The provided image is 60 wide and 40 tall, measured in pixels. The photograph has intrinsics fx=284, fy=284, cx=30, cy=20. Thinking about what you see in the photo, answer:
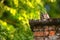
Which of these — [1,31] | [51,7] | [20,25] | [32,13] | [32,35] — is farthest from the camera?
[51,7]

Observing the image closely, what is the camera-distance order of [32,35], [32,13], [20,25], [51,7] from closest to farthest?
[32,35]
[20,25]
[32,13]
[51,7]

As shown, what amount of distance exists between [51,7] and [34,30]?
1330 cm

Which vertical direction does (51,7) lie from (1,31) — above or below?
above

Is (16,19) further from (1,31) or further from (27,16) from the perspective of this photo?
(1,31)

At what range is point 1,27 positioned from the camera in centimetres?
723

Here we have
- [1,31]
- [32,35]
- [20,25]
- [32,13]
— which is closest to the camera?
[32,35]

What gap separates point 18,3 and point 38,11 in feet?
2.07

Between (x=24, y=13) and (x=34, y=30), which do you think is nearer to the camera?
(x=34, y=30)

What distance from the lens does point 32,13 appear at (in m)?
8.30

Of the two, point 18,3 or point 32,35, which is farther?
point 18,3

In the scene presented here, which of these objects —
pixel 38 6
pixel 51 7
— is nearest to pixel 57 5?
pixel 51 7

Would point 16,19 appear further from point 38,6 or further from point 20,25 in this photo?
point 38,6

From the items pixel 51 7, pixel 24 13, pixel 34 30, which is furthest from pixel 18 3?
pixel 51 7

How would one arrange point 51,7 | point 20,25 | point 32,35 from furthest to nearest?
point 51,7, point 20,25, point 32,35
